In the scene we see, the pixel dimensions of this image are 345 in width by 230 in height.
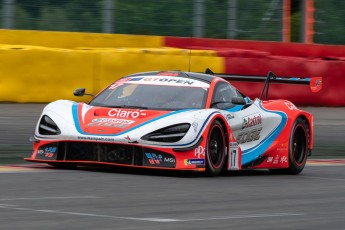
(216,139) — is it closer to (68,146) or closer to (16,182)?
(68,146)

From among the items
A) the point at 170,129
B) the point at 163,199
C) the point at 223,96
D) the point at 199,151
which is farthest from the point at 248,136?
the point at 163,199

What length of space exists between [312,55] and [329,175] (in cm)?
1142

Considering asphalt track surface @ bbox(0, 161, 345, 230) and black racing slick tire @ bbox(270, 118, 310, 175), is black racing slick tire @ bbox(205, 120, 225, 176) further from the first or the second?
black racing slick tire @ bbox(270, 118, 310, 175)

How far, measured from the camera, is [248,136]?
37.2ft

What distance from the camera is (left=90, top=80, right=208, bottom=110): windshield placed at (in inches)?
421

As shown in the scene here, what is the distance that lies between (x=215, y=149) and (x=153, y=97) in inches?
36.5

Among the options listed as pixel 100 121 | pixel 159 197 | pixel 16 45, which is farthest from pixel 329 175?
pixel 16 45

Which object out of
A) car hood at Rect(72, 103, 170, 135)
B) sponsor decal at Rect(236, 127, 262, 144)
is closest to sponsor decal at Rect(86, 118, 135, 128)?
car hood at Rect(72, 103, 170, 135)

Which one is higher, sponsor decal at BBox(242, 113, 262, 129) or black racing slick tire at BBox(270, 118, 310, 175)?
sponsor decal at BBox(242, 113, 262, 129)

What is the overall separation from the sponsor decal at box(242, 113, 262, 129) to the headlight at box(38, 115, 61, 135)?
2.17 meters

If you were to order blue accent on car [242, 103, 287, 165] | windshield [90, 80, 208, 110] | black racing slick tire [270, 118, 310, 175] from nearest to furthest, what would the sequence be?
1. windshield [90, 80, 208, 110]
2. blue accent on car [242, 103, 287, 165]
3. black racing slick tire [270, 118, 310, 175]

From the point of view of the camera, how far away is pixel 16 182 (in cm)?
895

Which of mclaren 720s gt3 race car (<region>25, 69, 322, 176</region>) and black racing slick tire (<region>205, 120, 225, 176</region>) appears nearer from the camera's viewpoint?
mclaren 720s gt3 race car (<region>25, 69, 322, 176</region>)

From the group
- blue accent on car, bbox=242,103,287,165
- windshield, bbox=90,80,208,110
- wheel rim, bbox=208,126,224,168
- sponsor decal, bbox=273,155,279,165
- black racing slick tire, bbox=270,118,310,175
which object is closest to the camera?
wheel rim, bbox=208,126,224,168
